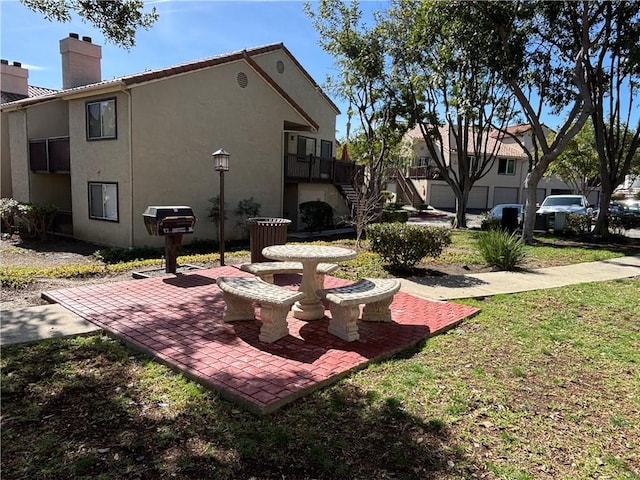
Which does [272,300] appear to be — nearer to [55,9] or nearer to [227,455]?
[227,455]

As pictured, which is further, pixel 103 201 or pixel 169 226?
pixel 103 201

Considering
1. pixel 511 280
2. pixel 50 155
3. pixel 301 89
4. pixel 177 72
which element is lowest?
pixel 511 280

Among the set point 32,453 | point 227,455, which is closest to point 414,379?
point 227,455

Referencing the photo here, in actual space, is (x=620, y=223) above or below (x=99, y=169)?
below

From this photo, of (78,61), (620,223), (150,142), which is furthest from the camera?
(78,61)

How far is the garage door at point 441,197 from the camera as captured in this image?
36.8m

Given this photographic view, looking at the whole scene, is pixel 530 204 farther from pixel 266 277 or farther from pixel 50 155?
pixel 50 155

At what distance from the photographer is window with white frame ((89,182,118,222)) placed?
13.3 metres

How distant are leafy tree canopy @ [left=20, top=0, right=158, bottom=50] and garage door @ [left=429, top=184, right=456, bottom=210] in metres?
31.7

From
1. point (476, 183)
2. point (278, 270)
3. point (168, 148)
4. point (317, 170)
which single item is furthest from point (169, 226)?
point (476, 183)

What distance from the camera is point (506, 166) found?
38250mm

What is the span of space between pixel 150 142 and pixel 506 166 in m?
33.9

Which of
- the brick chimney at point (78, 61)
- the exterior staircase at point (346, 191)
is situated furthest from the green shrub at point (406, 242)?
the brick chimney at point (78, 61)

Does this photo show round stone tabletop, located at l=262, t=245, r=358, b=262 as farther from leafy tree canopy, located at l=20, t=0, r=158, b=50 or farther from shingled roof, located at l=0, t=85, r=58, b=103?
shingled roof, located at l=0, t=85, r=58, b=103
